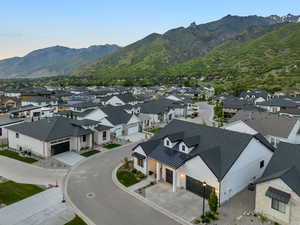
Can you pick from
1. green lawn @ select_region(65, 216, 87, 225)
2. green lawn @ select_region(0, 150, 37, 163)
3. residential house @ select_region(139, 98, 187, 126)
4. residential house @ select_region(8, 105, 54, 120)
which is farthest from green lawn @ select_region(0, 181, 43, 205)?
residential house @ select_region(8, 105, 54, 120)

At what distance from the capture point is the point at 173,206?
21.1m

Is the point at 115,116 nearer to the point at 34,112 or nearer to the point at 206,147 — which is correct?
the point at 206,147

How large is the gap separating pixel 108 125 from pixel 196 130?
22.4m

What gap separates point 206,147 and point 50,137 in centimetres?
2320

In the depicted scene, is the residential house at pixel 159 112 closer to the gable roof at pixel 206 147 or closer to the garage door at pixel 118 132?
the garage door at pixel 118 132

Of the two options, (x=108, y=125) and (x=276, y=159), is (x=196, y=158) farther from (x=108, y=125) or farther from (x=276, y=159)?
(x=108, y=125)

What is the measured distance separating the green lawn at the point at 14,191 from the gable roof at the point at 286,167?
22.1 metres

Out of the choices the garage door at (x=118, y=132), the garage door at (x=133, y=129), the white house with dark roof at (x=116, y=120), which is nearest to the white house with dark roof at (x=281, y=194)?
the white house with dark roof at (x=116, y=120)

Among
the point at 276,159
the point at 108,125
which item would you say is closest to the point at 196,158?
the point at 276,159

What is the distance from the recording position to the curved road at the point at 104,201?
1906cm

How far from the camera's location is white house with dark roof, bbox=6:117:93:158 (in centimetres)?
3403

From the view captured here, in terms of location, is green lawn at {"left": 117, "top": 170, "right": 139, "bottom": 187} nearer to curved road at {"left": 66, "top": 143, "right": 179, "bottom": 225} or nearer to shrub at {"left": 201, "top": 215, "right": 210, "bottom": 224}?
curved road at {"left": 66, "top": 143, "right": 179, "bottom": 225}

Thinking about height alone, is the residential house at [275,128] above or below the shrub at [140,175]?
above

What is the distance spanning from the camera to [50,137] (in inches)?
1331
